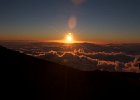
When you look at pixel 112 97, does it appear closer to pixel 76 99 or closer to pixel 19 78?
pixel 76 99

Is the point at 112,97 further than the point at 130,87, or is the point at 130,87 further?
the point at 130,87

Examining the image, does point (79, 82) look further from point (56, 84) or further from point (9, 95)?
point (9, 95)

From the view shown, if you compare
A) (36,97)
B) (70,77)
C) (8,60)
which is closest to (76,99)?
(36,97)

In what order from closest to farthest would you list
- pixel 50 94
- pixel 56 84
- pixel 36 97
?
pixel 36 97
pixel 50 94
pixel 56 84

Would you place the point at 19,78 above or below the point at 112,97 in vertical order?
above

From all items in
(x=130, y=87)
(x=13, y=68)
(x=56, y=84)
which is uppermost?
(x=13, y=68)

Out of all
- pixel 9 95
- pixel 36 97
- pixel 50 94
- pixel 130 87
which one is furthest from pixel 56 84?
pixel 130 87

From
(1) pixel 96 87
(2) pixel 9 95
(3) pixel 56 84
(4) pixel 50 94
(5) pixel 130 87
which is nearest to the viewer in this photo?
(2) pixel 9 95
